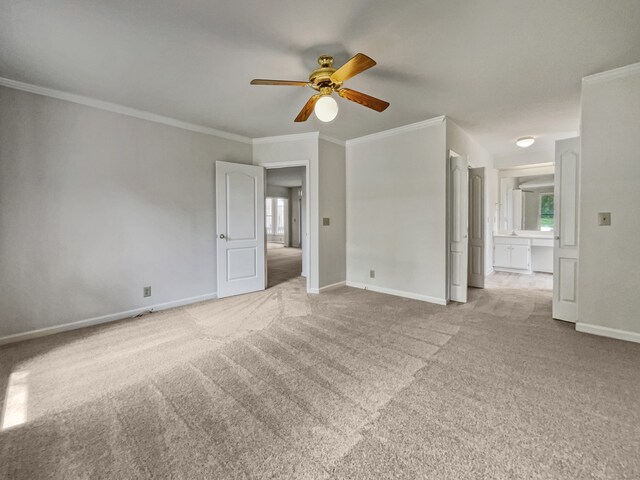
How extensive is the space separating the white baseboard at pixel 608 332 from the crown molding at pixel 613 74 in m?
2.41

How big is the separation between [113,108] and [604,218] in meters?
5.40

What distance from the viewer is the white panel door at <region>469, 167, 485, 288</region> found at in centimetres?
472

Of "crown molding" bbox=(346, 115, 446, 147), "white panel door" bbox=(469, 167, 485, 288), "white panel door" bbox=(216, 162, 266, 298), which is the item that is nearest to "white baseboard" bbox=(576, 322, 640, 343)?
"white panel door" bbox=(469, 167, 485, 288)

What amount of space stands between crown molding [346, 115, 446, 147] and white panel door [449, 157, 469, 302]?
57 cm

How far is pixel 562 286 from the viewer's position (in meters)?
3.24

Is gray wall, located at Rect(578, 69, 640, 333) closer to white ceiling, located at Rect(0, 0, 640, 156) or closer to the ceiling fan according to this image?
white ceiling, located at Rect(0, 0, 640, 156)

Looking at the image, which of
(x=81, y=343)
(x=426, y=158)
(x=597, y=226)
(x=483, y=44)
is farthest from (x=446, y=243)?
(x=81, y=343)

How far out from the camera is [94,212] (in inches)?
123

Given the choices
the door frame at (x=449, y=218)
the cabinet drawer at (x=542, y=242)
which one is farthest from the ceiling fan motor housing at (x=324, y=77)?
the cabinet drawer at (x=542, y=242)

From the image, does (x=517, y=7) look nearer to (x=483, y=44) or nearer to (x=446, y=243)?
(x=483, y=44)

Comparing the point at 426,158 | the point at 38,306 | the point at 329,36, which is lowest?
the point at 38,306

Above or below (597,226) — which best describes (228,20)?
above

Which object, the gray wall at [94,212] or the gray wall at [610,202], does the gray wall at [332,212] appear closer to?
the gray wall at [94,212]

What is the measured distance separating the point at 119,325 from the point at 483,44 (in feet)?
14.6
